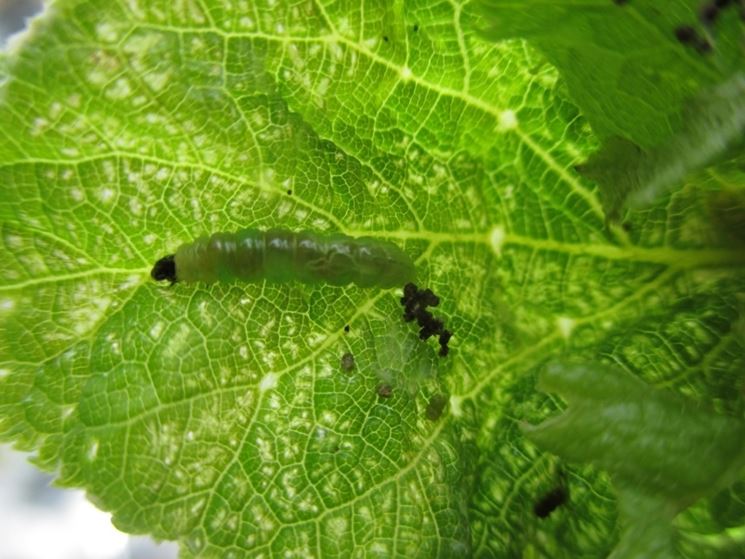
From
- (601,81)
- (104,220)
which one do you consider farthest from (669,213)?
(104,220)

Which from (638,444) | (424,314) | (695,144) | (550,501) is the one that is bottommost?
(550,501)

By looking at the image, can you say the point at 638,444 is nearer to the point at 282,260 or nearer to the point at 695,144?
the point at 695,144

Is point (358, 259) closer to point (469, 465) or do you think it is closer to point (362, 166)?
point (362, 166)

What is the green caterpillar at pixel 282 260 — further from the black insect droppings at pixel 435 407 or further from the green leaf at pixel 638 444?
the green leaf at pixel 638 444

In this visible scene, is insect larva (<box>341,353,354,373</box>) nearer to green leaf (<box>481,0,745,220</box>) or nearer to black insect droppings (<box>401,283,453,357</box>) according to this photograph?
black insect droppings (<box>401,283,453,357</box>)

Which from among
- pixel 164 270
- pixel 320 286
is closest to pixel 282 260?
pixel 320 286
